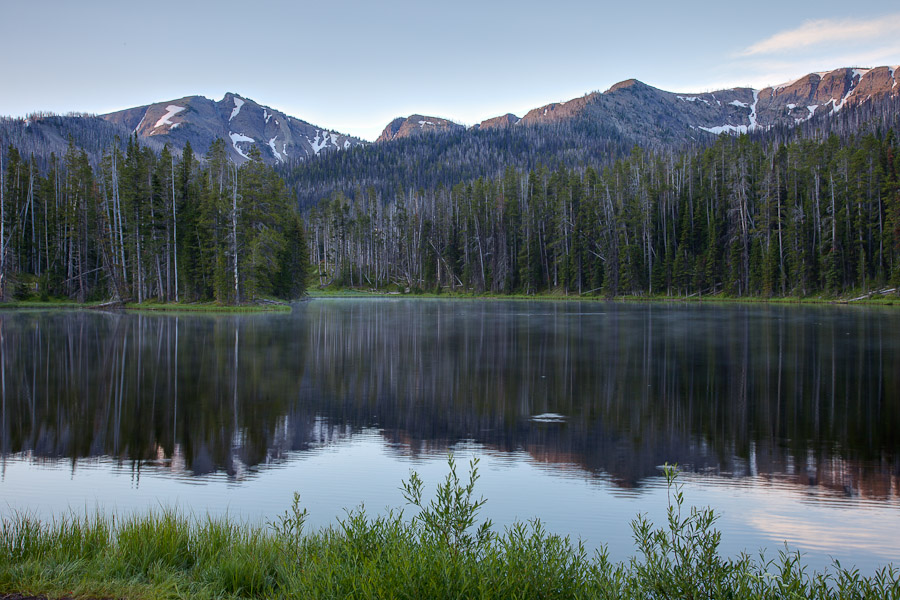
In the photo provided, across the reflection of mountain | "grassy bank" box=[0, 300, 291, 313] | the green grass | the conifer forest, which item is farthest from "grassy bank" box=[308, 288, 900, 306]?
the green grass

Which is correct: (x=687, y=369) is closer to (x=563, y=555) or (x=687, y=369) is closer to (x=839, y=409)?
(x=839, y=409)

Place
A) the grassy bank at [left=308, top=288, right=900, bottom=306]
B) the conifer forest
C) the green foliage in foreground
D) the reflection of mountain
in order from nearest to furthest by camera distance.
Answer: the green foliage in foreground → the reflection of mountain → the conifer forest → the grassy bank at [left=308, top=288, right=900, bottom=306]

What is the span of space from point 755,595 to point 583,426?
926cm

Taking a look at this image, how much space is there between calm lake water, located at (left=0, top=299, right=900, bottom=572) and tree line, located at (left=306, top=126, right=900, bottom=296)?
161 ft

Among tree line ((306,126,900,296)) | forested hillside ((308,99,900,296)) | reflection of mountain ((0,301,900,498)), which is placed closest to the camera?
reflection of mountain ((0,301,900,498))

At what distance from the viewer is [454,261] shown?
111 m

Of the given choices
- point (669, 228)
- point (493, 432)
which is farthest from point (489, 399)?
point (669, 228)

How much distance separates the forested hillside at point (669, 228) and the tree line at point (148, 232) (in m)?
41.1

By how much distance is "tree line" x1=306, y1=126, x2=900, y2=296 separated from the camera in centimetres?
6869

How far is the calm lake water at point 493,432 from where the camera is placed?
29.0 feet

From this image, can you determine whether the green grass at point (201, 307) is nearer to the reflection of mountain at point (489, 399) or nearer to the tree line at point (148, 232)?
the tree line at point (148, 232)

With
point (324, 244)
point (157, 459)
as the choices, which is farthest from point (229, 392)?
point (324, 244)

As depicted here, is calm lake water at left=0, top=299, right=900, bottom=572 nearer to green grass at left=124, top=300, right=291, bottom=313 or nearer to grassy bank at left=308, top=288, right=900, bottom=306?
green grass at left=124, top=300, right=291, bottom=313

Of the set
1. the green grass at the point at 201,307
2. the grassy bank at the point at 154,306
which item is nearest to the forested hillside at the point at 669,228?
the green grass at the point at 201,307
